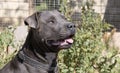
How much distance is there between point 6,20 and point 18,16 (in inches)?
12.7

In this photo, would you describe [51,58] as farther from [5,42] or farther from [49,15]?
[5,42]

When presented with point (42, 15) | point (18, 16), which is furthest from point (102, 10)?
point (42, 15)

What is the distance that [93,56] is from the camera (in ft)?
19.1

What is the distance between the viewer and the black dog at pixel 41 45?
463cm

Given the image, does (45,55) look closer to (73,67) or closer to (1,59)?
(73,67)

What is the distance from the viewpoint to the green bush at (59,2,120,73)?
5.79 metres

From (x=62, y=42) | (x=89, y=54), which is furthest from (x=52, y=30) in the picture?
(x=89, y=54)

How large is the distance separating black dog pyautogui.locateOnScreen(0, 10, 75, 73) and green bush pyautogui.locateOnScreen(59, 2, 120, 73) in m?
1.07

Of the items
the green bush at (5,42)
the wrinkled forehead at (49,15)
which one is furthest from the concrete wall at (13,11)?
the wrinkled forehead at (49,15)

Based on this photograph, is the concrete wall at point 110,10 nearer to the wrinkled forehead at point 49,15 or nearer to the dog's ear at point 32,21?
the wrinkled forehead at point 49,15

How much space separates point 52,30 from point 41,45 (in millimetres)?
210

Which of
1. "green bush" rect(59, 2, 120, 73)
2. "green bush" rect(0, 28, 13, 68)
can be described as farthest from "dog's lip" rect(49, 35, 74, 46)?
"green bush" rect(0, 28, 13, 68)

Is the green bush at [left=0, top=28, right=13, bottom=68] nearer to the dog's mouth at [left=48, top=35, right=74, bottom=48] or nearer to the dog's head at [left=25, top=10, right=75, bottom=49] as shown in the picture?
the dog's head at [left=25, top=10, right=75, bottom=49]

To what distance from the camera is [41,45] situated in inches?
183
